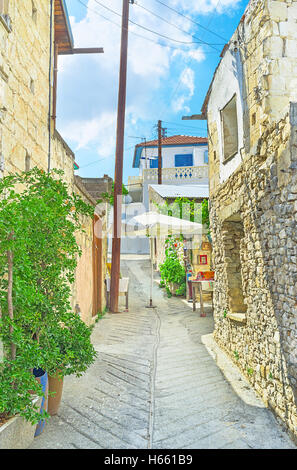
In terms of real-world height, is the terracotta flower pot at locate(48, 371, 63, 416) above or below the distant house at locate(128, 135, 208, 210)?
below

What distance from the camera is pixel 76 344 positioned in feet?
11.9

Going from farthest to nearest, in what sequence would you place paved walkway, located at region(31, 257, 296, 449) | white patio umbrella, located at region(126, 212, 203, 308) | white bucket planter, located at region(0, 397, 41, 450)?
white patio umbrella, located at region(126, 212, 203, 308)
paved walkway, located at region(31, 257, 296, 449)
white bucket planter, located at region(0, 397, 41, 450)

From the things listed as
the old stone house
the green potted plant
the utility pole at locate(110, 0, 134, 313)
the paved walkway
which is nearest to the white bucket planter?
the paved walkway

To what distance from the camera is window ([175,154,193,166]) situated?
25.8 meters

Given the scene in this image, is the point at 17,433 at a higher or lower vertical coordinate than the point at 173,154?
lower

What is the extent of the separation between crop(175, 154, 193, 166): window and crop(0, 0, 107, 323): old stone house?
19268mm

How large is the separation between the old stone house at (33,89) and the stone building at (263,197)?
2565mm

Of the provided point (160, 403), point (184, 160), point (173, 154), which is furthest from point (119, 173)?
point (173, 154)

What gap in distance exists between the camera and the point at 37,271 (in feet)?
10.9

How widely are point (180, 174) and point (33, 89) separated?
695 inches

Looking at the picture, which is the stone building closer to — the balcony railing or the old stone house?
the old stone house

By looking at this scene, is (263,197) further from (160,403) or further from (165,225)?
(165,225)

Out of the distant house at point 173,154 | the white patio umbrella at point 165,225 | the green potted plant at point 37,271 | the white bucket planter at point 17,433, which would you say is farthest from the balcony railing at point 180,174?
the white bucket planter at point 17,433
